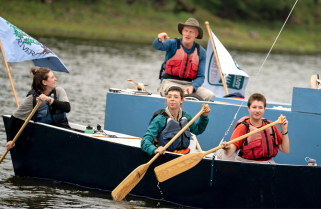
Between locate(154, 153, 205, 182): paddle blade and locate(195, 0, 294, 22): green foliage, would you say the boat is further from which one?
locate(195, 0, 294, 22): green foliage

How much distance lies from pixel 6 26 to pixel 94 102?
5.86 meters

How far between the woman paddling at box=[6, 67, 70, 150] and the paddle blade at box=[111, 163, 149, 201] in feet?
3.94

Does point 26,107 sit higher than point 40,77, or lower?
lower

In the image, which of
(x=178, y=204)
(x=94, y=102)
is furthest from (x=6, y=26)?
(x=94, y=102)

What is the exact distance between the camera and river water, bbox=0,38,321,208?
539cm

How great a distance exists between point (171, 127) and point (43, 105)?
1646mm

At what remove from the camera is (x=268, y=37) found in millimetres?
40719

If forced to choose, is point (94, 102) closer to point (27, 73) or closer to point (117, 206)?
point (27, 73)

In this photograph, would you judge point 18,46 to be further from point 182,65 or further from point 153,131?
point 153,131

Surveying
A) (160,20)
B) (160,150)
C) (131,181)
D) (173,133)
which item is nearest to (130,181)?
(131,181)

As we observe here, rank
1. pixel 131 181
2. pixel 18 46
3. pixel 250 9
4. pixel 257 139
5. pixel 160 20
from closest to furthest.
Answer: pixel 257 139, pixel 131 181, pixel 18 46, pixel 160 20, pixel 250 9

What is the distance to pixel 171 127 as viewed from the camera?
16.6 ft

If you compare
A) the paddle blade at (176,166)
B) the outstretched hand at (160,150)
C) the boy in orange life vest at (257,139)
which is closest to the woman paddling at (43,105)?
the outstretched hand at (160,150)

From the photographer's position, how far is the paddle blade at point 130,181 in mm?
4961
